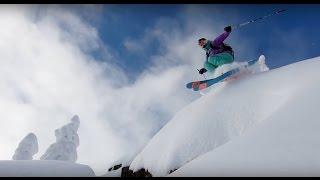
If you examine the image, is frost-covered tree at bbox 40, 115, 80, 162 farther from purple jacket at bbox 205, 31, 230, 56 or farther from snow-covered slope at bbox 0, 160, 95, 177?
purple jacket at bbox 205, 31, 230, 56

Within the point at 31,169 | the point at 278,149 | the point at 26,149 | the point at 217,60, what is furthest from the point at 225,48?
the point at 26,149

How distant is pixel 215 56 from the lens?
8781mm

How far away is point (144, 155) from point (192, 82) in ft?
6.89

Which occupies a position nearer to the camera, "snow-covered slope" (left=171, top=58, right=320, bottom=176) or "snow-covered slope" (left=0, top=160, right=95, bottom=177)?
"snow-covered slope" (left=171, top=58, right=320, bottom=176)

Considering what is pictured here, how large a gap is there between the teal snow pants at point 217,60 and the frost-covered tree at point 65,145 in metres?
19.0

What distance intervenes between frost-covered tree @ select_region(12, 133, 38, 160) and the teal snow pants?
2134 cm

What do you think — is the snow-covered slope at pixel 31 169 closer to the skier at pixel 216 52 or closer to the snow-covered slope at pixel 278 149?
the snow-covered slope at pixel 278 149

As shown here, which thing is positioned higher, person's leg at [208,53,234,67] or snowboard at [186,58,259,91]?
person's leg at [208,53,234,67]

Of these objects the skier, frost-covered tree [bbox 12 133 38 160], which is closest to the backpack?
the skier

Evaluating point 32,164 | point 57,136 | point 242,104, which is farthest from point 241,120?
point 57,136

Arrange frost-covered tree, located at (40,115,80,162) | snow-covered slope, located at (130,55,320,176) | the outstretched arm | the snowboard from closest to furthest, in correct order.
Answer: snow-covered slope, located at (130,55,320,176) → the snowboard → the outstretched arm → frost-covered tree, located at (40,115,80,162)

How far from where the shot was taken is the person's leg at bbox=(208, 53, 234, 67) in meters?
8.77

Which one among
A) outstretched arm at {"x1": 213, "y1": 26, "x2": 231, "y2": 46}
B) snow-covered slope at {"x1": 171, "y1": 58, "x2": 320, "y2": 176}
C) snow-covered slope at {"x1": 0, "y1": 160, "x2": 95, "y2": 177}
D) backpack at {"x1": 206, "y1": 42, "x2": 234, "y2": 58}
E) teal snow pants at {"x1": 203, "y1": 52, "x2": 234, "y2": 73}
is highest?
outstretched arm at {"x1": 213, "y1": 26, "x2": 231, "y2": 46}
